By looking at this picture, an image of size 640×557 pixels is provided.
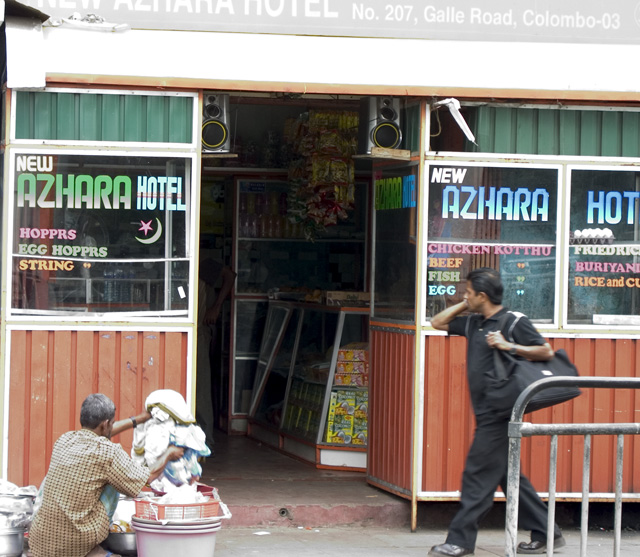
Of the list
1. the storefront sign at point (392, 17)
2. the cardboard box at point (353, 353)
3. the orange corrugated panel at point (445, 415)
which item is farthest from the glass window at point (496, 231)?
the cardboard box at point (353, 353)

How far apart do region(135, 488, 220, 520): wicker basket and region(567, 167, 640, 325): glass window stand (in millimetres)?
3118

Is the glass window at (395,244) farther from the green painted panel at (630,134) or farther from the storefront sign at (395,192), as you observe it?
the green painted panel at (630,134)

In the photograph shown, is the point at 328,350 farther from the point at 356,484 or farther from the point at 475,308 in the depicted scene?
the point at 475,308

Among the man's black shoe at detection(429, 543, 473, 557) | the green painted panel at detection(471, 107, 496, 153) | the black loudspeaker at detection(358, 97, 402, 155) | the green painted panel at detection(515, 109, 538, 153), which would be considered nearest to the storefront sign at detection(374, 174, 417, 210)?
the black loudspeaker at detection(358, 97, 402, 155)

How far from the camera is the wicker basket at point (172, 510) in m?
5.92

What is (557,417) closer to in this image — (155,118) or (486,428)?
(486,428)

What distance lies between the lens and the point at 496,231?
24.9 feet

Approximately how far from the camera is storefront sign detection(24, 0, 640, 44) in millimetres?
7125

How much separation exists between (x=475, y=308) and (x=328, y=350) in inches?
125

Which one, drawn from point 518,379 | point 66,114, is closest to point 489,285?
point 518,379

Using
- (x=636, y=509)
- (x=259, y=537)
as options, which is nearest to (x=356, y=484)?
(x=259, y=537)

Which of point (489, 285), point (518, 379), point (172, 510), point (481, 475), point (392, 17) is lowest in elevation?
point (172, 510)

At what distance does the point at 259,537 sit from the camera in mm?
7270

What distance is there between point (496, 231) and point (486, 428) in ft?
5.73
